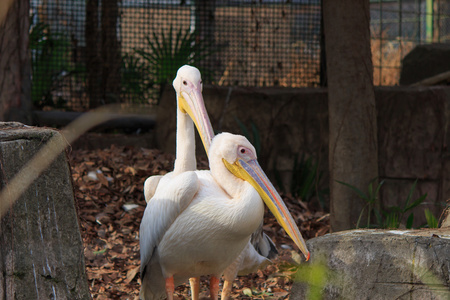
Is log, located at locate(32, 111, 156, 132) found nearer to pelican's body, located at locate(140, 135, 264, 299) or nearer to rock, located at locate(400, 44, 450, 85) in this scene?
rock, located at locate(400, 44, 450, 85)

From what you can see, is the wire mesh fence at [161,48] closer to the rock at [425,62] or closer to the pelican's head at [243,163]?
the rock at [425,62]

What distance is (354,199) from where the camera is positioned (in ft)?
15.8

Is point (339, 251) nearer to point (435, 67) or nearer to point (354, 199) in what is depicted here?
point (354, 199)

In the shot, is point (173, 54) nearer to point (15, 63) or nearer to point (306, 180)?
point (15, 63)

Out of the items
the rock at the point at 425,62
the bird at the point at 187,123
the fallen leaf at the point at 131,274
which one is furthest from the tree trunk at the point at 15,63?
the rock at the point at 425,62

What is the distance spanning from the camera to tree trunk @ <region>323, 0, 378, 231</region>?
4668mm

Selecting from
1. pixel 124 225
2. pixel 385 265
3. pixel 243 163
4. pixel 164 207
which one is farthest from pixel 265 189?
pixel 124 225

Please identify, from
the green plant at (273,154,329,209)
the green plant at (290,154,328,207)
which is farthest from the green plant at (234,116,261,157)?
the green plant at (290,154,328,207)

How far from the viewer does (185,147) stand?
13.0ft

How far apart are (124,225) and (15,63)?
2.13 m

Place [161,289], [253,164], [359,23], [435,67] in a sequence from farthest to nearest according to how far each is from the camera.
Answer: [435,67] < [359,23] < [161,289] < [253,164]

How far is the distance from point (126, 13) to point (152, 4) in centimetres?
41

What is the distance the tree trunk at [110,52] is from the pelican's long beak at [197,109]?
411 centimetres

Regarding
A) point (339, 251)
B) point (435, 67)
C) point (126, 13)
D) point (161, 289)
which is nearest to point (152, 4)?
point (126, 13)
